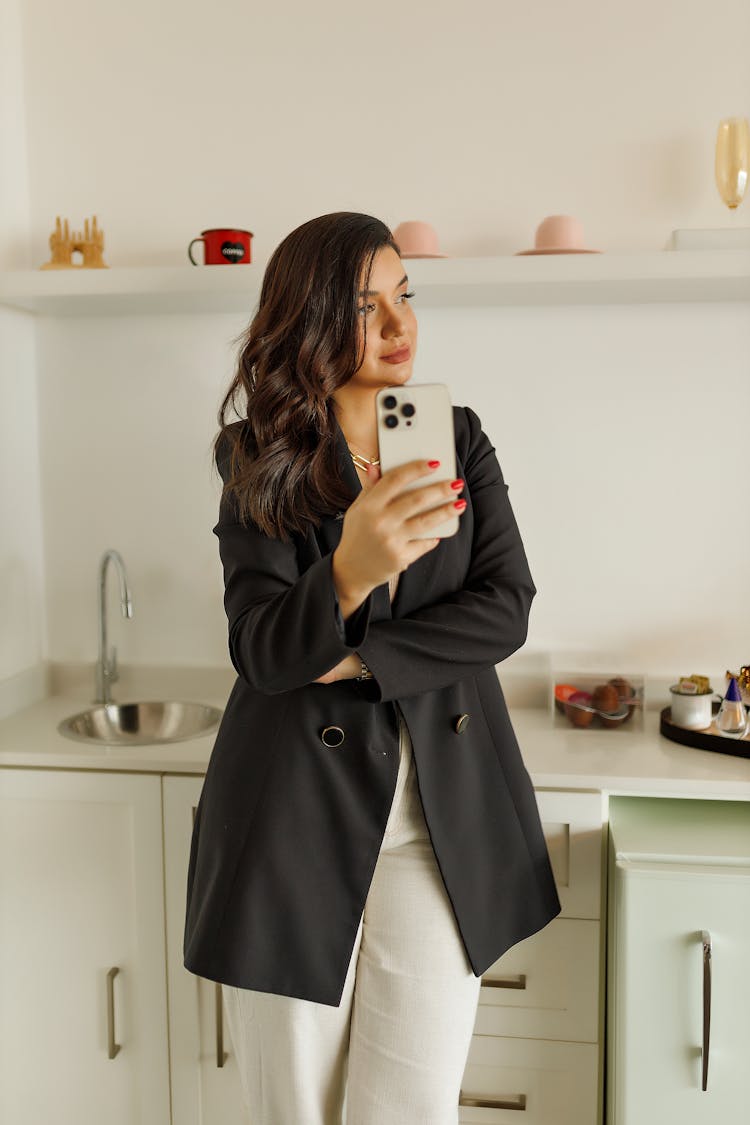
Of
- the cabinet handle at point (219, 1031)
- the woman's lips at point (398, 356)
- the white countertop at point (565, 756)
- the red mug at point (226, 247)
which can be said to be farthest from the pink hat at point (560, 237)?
the cabinet handle at point (219, 1031)

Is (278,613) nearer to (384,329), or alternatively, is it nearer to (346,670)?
(346,670)

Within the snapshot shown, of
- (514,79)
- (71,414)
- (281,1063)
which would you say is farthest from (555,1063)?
(514,79)

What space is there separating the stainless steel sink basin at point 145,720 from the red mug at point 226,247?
3.01 feet

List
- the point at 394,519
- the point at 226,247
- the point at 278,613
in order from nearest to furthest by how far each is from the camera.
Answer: the point at 394,519 < the point at 278,613 < the point at 226,247

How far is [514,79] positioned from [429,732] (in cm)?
143

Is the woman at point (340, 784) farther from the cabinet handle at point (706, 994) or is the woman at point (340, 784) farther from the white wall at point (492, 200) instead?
the white wall at point (492, 200)

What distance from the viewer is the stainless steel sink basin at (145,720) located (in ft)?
7.22

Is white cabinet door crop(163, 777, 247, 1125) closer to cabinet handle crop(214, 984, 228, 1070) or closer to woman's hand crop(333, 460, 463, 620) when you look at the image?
cabinet handle crop(214, 984, 228, 1070)

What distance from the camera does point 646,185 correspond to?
2109 mm

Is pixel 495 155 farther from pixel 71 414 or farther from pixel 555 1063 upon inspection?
pixel 555 1063

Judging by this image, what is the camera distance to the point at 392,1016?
137 cm

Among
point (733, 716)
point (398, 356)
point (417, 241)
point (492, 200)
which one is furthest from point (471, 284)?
point (733, 716)

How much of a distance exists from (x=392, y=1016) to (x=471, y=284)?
1261mm

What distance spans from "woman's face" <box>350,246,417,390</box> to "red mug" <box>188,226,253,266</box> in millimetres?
700
